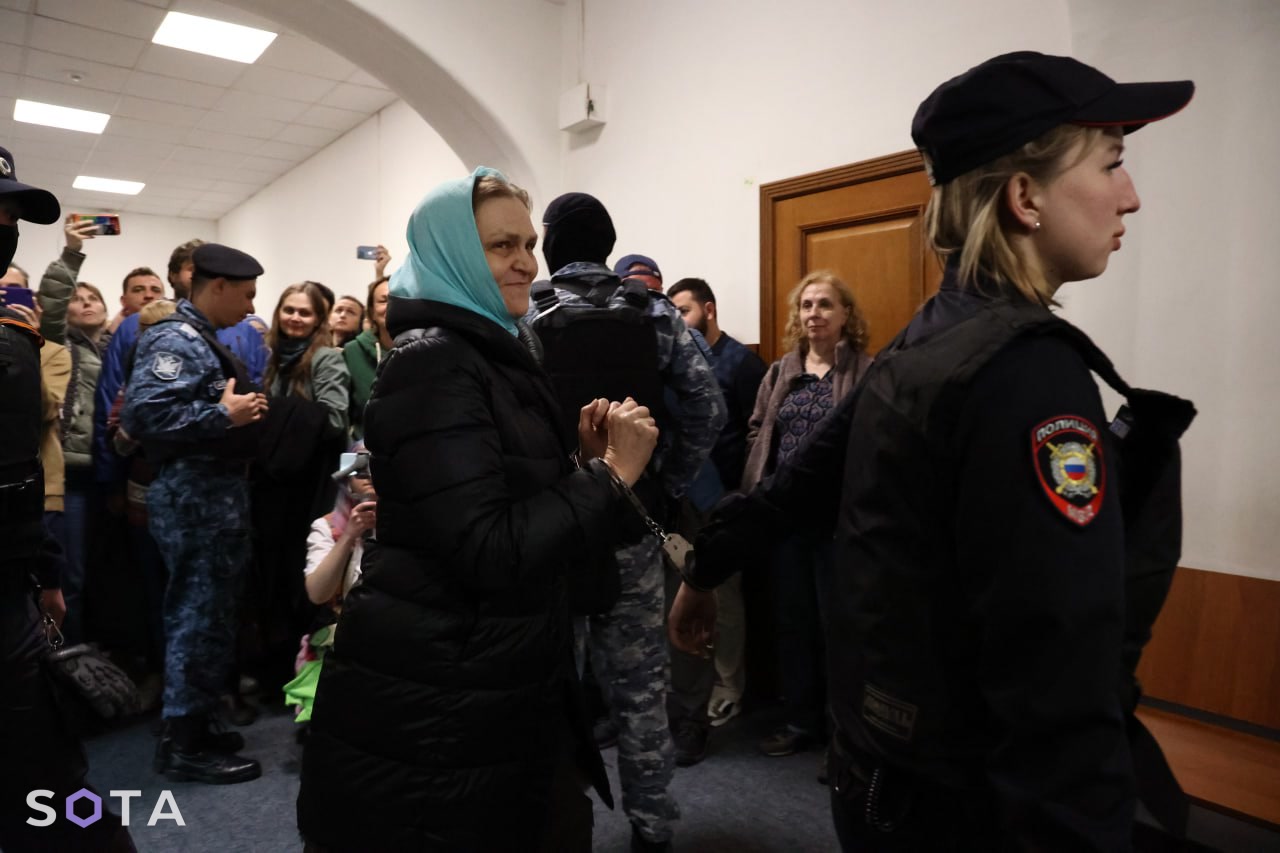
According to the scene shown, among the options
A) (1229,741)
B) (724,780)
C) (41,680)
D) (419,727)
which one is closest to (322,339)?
(41,680)

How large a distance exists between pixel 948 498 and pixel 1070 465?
0.38ft

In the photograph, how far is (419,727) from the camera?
111 centimetres

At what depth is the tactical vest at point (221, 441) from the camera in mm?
2475

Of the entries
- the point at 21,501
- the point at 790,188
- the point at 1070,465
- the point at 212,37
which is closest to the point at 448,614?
the point at 1070,465

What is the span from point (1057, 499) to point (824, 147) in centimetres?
265

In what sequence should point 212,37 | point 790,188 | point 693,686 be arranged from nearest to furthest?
point 693,686, point 790,188, point 212,37

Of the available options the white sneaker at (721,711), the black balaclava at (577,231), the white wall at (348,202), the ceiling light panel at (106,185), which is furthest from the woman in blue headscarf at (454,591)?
the ceiling light panel at (106,185)

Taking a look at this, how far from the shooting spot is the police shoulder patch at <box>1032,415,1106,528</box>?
709 millimetres

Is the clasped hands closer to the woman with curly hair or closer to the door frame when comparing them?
the door frame

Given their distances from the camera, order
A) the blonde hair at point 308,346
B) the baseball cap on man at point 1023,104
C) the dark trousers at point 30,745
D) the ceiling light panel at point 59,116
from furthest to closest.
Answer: the ceiling light panel at point 59,116 < the blonde hair at point 308,346 < the dark trousers at point 30,745 < the baseball cap on man at point 1023,104

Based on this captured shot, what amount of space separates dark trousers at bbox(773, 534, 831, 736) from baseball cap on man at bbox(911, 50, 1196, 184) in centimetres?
205

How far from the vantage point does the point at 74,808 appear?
1427 mm

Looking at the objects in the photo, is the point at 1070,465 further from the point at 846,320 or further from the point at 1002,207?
the point at 846,320

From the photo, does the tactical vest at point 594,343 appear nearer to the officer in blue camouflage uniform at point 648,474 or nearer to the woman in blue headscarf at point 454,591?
the officer in blue camouflage uniform at point 648,474
